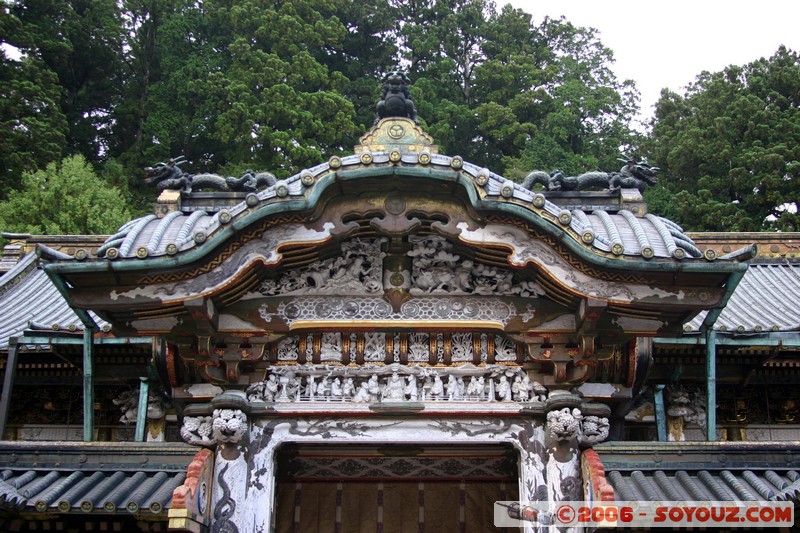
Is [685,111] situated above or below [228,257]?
above

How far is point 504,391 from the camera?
29.5 ft

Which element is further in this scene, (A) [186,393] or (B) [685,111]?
(B) [685,111]

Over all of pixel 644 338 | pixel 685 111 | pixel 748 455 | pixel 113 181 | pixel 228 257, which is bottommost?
pixel 748 455

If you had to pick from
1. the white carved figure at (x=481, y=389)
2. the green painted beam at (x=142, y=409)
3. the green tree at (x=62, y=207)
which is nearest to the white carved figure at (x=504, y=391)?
the white carved figure at (x=481, y=389)

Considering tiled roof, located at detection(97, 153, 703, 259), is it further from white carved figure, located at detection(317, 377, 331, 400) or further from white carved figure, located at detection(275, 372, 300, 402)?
white carved figure, located at detection(317, 377, 331, 400)

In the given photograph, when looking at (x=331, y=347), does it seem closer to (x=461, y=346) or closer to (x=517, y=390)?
(x=461, y=346)

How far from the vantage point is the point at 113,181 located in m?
33.8

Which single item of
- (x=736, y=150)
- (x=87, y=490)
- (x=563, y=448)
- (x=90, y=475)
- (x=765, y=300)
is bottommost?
(x=87, y=490)

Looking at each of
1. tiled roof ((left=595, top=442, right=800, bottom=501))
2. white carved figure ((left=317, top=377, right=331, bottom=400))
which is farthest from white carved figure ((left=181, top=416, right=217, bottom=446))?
tiled roof ((left=595, top=442, right=800, bottom=501))

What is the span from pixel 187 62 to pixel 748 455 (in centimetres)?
3530

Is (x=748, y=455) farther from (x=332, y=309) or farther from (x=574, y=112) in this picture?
(x=574, y=112)

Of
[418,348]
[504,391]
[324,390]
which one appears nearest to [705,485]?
[504,391]

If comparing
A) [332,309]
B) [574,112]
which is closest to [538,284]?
[332,309]

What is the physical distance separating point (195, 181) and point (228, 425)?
3.34 m
